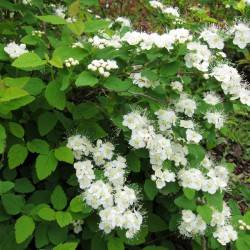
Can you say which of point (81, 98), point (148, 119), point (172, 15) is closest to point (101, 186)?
point (148, 119)

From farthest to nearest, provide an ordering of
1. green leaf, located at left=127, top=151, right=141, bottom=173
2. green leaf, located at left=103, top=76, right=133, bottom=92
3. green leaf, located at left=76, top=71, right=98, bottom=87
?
1. green leaf, located at left=127, top=151, right=141, bottom=173
2. green leaf, located at left=103, top=76, right=133, bottom=92
3. green leaf, located at left=76, top=71, right=98, bottom=87

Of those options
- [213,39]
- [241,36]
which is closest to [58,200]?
[213,39]

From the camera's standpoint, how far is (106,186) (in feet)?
6.95

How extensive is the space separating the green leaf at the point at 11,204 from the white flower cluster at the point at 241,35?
1.25 m

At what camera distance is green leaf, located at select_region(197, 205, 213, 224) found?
211cm

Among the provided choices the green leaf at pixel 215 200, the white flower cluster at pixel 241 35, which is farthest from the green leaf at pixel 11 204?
the white flower cluster at pixel 241 35

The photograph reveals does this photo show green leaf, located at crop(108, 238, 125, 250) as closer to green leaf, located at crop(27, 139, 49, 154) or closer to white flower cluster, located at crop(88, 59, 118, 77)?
green leaf, located at crop(27, 139, 49, 154)

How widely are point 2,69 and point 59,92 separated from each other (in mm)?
562

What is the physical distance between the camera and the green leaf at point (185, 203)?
219 centimetres

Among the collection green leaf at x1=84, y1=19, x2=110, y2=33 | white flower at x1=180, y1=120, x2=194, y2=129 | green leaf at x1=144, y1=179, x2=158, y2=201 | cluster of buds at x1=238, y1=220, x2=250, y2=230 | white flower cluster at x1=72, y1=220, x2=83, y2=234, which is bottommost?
white flower cluster at x1=72, y1=220, x2=83, y2=234

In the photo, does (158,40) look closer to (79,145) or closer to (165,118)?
(165,118)

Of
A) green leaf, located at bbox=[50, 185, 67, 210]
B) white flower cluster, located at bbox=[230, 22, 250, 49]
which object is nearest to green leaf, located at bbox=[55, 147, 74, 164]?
green leaf, located at bbox=[50, 185, 67, 210]

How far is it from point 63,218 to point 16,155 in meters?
0.38

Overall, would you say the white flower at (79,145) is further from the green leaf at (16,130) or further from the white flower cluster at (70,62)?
the white flower cluster at (70,62)
